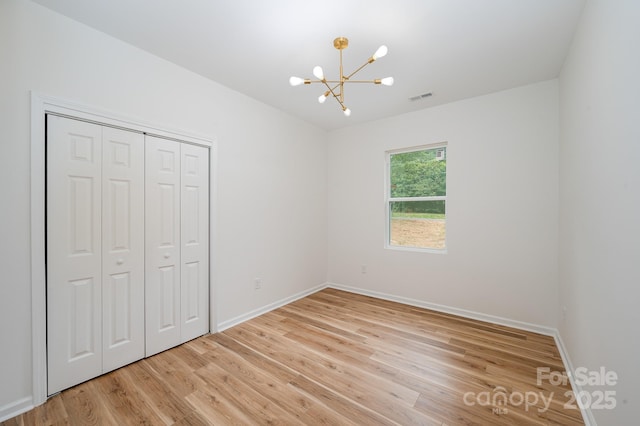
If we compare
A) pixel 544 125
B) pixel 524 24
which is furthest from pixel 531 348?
pixel 524 24

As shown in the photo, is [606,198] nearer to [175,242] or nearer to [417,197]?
[417,197]

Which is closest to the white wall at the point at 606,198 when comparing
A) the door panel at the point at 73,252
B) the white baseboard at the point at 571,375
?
the white baseboard at the point at 571,375

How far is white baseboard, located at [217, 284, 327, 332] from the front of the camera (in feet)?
9.77

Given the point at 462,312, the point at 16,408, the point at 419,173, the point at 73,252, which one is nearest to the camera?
the point at 16,408

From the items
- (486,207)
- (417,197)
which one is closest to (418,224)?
(417,197)

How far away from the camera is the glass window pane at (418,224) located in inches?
141

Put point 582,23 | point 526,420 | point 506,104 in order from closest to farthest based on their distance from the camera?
point 526,420 < point 582,23 < point 506,104

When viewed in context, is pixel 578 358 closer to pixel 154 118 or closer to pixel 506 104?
pixel 506 104

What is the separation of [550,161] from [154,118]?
4.10 m

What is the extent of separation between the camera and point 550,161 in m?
2.78

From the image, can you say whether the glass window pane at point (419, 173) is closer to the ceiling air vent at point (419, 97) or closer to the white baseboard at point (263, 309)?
the ceiling air vent at point (419, 97)

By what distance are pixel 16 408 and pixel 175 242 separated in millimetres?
1440

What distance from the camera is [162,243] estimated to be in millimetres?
2463

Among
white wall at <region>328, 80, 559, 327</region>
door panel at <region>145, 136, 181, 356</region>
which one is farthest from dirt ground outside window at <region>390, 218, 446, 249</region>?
door panel at <region>145, 136, 181, 356</region>
